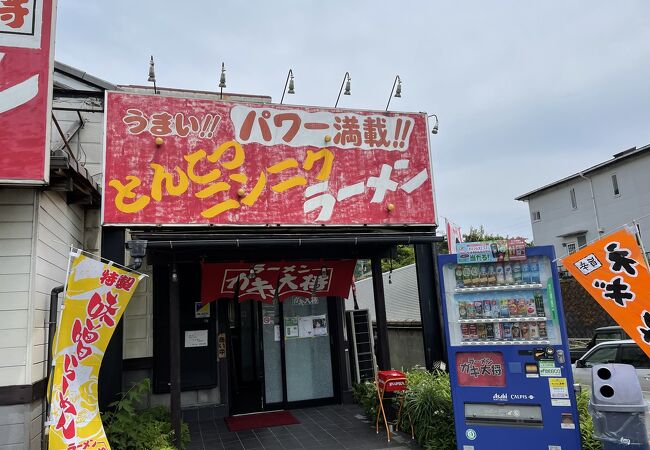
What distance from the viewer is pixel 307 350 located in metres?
9.80

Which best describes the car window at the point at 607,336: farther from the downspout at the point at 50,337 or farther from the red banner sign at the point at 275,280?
the downspout at the point at 50,337

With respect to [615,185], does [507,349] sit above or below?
below

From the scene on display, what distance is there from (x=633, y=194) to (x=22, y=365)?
1034 inches

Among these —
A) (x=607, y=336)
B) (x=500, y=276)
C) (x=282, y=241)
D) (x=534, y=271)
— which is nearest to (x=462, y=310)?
(x=500, y=276)

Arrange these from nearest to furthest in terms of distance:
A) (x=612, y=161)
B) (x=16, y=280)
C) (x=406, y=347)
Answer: (x=16, y=280)
(x=406, y=347)
(x=612, y=161)

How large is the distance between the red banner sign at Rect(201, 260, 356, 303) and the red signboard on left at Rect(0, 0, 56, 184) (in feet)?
11.6

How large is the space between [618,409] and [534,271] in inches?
71.2

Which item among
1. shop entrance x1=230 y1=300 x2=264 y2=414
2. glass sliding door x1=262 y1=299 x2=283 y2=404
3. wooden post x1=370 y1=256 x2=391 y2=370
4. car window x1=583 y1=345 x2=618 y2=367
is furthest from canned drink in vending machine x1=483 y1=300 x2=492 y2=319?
shop entrance x1=230 y1=300 x2=264 y2=414

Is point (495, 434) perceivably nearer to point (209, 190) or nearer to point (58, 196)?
point (209, 190)

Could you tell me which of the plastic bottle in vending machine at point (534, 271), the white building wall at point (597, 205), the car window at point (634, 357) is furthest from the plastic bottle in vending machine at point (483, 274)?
the white building wall at point (597, 205)

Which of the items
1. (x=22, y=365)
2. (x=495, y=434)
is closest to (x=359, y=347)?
(x=495, y=434)

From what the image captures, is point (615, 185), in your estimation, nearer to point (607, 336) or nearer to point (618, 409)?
point (607, 336)

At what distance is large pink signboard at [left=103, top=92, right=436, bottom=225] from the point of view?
7117mm

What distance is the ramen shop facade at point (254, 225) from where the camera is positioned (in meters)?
7.07
